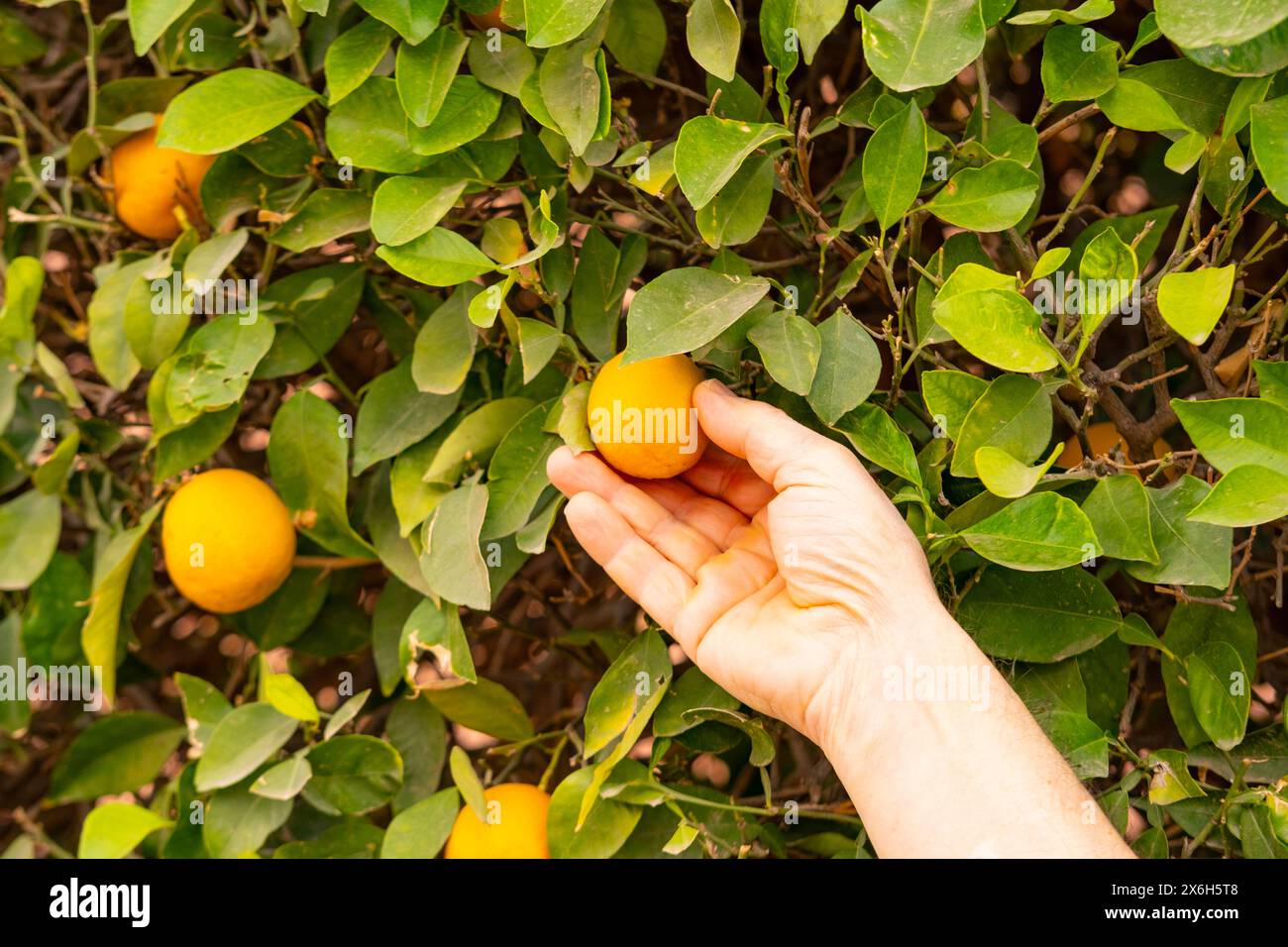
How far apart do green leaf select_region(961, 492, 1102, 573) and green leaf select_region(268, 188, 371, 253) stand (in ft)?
2.11

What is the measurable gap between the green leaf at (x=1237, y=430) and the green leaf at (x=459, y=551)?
0.57 m

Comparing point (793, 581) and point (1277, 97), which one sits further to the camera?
point (793, 581)

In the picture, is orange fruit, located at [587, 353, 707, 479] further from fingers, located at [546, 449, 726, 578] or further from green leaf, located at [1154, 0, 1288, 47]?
green leaf, located at [1154, 0, 1288, 47]

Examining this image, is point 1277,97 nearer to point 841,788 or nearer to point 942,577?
point 942,577

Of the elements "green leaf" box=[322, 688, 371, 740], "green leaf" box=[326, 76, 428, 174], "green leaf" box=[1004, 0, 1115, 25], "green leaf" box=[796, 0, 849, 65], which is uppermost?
"green leaf" box=[1004, 0, 1115, 25]

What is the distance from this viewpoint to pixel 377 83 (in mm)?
958

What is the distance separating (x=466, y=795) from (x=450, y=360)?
417 millimetres

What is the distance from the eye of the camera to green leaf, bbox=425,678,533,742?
111 cm

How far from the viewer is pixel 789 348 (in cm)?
86

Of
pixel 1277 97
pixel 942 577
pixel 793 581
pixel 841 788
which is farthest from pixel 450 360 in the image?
pixel 1277 97

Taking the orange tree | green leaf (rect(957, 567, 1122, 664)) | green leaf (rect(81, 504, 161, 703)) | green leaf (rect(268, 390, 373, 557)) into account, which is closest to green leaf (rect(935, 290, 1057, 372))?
the orange tree

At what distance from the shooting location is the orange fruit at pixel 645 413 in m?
0.90

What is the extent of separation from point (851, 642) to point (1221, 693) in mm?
305
